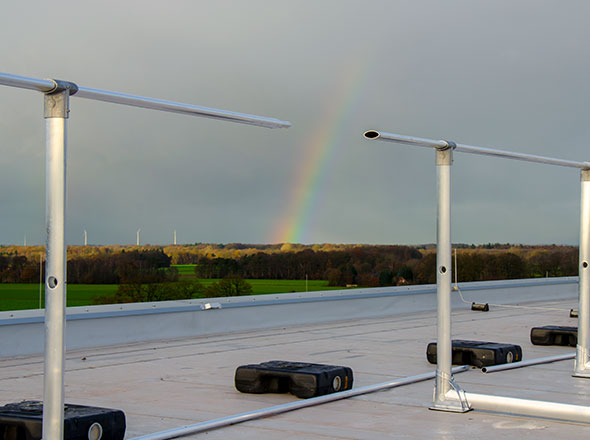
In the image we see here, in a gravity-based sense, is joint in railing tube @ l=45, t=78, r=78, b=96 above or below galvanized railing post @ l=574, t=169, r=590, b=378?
above

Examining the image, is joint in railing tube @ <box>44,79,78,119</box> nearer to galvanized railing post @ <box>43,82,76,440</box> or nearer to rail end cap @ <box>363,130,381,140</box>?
galvanized railing post @ <box>43,82,76,440</box>

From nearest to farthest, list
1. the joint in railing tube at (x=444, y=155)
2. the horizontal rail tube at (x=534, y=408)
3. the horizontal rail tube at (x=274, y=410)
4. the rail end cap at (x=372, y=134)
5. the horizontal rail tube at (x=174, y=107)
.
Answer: the horizontal rail tube at (x=174, y=107)
the horizontal rail tube at (x=274, y=410)
the horizontal rail tube at (x=534, y=408)
the rail end cap at (x=372, y=134)
the joint in railing tube at (x=444, y=155)

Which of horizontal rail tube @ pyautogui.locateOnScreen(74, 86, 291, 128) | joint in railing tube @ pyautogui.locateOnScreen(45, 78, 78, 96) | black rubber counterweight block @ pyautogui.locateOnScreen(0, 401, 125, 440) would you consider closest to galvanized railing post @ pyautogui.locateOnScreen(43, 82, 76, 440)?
joint in railing tube @ pyautogui.locateOnScreen(45, 78, 78, 96)

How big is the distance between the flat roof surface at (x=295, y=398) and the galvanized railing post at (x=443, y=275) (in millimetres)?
307

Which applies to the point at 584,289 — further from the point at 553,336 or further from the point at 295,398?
the point at 295,398

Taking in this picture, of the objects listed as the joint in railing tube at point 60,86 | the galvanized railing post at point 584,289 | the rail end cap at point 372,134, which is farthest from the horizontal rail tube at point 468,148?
the joint in railing tube at point 60,86

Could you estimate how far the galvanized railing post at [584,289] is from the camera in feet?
32.9

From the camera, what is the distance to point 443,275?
26.2 ft

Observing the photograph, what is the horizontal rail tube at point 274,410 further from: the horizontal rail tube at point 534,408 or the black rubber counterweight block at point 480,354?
the horizontal rail tube at point 534,408

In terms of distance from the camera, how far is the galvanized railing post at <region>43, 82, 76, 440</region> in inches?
208

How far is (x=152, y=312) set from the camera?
14617mm

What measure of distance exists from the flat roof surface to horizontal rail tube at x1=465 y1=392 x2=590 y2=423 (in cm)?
10

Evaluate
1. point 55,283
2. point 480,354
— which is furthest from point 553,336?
point 55,283

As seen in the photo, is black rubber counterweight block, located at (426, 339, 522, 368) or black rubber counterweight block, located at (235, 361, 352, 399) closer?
black rubber counterweight block, located at (235, 361, 352, 399)
